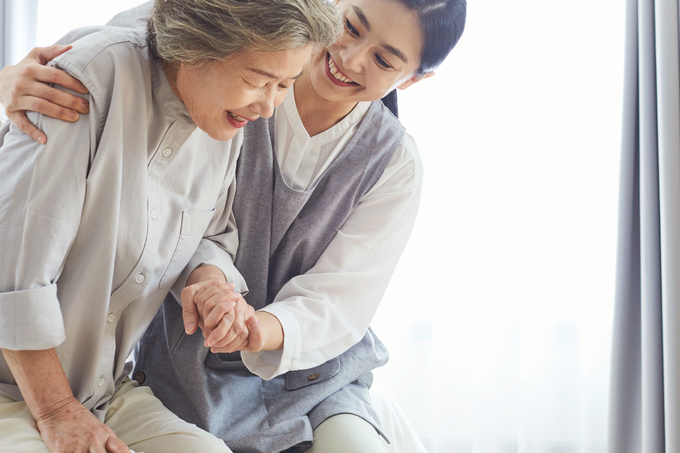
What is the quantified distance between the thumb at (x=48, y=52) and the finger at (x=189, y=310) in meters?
0.46

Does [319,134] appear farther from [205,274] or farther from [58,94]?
[58,94]

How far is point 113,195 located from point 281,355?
45cm

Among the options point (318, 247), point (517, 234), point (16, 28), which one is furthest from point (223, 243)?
point (16, 28)

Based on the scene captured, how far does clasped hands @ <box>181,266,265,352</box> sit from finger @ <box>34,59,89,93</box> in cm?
39

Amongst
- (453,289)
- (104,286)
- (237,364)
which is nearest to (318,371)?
(237,364)

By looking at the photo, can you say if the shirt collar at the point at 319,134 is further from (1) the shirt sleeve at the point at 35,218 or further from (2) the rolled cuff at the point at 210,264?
(1) the shirt sleeve at the point at 35,218

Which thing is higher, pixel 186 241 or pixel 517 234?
pixel 186 241

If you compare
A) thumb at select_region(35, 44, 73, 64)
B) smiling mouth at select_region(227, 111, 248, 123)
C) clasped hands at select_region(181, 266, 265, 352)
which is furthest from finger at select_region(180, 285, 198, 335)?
thumb at select_region(35, 44, 73, 64)

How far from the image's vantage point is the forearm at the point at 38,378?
0.89 metres

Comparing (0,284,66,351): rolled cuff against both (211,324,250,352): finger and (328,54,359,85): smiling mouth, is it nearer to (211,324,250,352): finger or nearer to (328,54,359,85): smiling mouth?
(211,324,250,352): finger

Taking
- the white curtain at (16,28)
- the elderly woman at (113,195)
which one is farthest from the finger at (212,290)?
the white curtain at (16,28)

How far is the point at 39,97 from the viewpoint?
2.82 ft

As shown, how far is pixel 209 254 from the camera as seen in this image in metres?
1.16

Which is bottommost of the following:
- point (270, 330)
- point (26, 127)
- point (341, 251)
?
point (270, 330)
